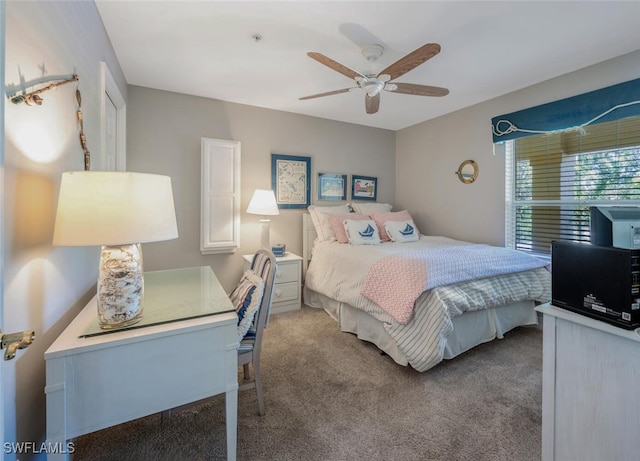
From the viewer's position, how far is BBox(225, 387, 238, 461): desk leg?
1219 millimetres

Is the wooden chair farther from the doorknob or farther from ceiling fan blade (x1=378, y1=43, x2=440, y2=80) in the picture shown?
ceiling fan blade (x1=378, y1=43, x2=440, y2=80)

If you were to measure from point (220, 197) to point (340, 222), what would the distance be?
141cm

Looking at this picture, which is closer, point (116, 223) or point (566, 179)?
point (116, 223)

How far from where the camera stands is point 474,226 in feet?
11.5

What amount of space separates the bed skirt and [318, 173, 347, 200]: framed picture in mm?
1580

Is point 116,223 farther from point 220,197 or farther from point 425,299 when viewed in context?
point 220,197

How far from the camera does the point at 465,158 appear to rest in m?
3.57

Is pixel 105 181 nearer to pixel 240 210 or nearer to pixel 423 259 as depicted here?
pixel 423 259

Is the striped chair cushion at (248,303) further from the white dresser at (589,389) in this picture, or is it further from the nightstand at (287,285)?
the nightstand at (287,285)

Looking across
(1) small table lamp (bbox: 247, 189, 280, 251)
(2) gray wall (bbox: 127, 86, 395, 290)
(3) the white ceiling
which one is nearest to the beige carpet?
(1) small table lamp (bbox: 247, 189, 280, 251)

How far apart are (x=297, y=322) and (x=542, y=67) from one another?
3319mm

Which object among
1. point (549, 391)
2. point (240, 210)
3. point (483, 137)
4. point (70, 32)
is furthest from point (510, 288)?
point (70, 32)

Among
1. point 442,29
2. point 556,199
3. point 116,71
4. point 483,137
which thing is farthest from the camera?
point 483,137

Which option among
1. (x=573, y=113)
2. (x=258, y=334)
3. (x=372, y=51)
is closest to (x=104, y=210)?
(x=258, y=334)
